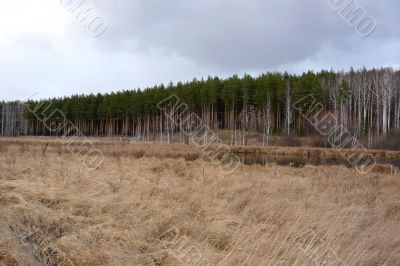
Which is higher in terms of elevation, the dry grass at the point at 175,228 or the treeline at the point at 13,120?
the treeline at the point at 13,120

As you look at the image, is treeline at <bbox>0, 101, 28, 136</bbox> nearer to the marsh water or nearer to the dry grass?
the marsh water

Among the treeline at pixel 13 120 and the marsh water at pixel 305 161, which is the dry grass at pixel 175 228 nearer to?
the marsh water at pixel 305 161

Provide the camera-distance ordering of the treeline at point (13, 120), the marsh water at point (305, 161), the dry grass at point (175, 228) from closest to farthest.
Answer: the dry grass at point (175, 228) → the marsh water at point (305, 161) → the treeline at point (13, 120)

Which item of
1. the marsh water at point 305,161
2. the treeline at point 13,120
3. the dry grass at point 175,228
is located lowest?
the marsh water at point 305,161

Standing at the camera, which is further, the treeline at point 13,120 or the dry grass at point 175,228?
the treeline at point 13,120

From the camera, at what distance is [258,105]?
5728cm

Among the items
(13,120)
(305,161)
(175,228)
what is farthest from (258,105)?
(175,228)

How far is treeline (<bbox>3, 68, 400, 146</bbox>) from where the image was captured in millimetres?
47219

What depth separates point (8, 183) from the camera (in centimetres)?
636

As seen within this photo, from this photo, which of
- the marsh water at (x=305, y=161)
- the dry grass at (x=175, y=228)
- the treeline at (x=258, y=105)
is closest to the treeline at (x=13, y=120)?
the treeline at (x=258, y=105)

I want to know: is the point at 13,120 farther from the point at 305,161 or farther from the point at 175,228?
the point at 175,228

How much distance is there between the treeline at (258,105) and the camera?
47219 mm

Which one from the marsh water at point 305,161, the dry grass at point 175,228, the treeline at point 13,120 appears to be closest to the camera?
the dry grass at point 175,228

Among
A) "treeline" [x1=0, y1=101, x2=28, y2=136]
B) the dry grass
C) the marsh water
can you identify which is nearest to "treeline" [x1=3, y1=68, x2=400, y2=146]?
"treeline" [x1=0, y1=101, x2=28, y2=136]
